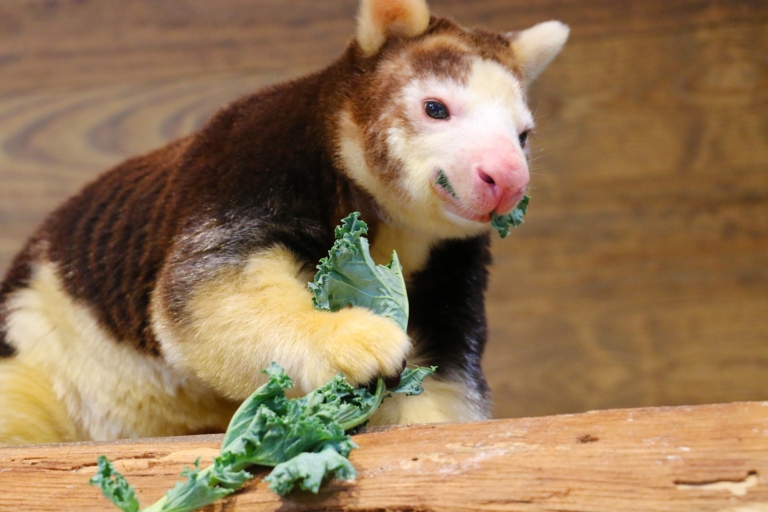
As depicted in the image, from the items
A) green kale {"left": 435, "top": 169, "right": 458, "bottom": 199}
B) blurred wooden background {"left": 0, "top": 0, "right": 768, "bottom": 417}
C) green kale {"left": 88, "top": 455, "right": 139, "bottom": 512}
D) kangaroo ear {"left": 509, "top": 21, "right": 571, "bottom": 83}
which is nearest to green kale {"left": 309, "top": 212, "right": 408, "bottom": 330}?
green kale {"left": 435, "top": 169, "right": 458, "bottom": 199}

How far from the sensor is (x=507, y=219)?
1824 millimetres

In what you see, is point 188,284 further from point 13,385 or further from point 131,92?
point 131,92

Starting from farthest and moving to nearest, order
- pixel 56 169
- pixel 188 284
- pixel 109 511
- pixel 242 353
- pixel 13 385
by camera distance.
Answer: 1. pixel 56 169
2. pixel 13 385
3. pixel 188 284
4. pixel 242 353
5. pixel 109 511

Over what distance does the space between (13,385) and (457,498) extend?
1396 millimetres

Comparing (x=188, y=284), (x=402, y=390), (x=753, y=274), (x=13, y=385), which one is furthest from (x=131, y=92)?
(x=753, y=274)

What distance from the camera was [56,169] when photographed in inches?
135

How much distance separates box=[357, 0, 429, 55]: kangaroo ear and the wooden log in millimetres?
1067

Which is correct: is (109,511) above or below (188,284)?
below

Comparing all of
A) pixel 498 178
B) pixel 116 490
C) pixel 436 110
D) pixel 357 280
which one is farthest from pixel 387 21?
pixel 116 490

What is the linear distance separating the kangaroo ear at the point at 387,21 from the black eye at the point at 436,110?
29 centimetres

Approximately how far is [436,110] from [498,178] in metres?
0.29

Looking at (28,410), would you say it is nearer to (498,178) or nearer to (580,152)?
(498,178)

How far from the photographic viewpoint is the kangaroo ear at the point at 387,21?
2053mm

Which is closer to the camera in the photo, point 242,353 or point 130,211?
point 242,353
